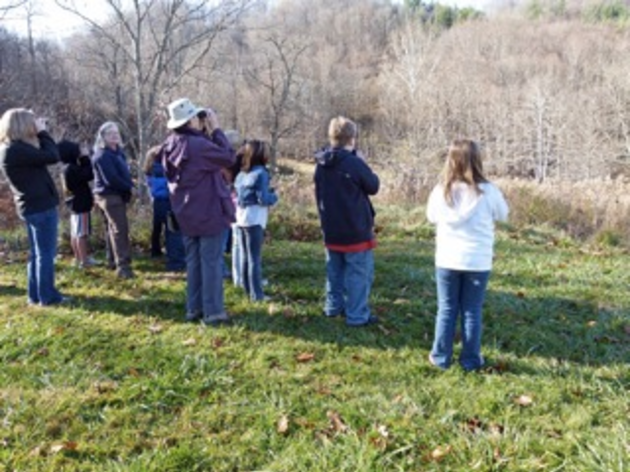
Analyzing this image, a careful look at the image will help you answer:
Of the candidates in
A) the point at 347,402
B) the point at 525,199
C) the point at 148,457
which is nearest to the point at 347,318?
the point at 347,402

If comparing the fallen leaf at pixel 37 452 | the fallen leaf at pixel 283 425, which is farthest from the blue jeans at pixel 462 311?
the fallen leaf at pixel 37 452

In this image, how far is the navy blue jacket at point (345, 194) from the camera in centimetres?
450

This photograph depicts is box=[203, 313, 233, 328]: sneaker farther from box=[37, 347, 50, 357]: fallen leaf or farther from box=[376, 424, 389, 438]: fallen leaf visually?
box=[376, 424, 389, 438]: fallen leaf

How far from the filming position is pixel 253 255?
532cm

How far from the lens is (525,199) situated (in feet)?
39.9

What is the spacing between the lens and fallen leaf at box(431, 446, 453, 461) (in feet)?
9.83

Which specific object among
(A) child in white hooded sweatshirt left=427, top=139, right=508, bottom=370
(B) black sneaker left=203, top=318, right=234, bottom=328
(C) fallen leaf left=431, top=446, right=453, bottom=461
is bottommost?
(C) fallen leaf left=431, top=446, right=453, bottom=461

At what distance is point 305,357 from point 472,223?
1.68 metres

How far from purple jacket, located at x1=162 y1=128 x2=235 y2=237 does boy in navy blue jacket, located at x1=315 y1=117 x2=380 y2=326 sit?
0.87 meters

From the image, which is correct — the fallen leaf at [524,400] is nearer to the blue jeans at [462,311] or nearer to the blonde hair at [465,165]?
the blue jeans at [462,311]

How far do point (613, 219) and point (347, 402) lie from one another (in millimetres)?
9911

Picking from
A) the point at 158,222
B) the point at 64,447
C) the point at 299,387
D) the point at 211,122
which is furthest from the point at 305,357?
the point at 158,222

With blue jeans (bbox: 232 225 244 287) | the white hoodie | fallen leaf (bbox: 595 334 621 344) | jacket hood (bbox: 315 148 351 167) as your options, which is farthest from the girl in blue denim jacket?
fallen leaf (bbox: 595 334 621 344)

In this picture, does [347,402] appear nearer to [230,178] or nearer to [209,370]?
[209,370]
